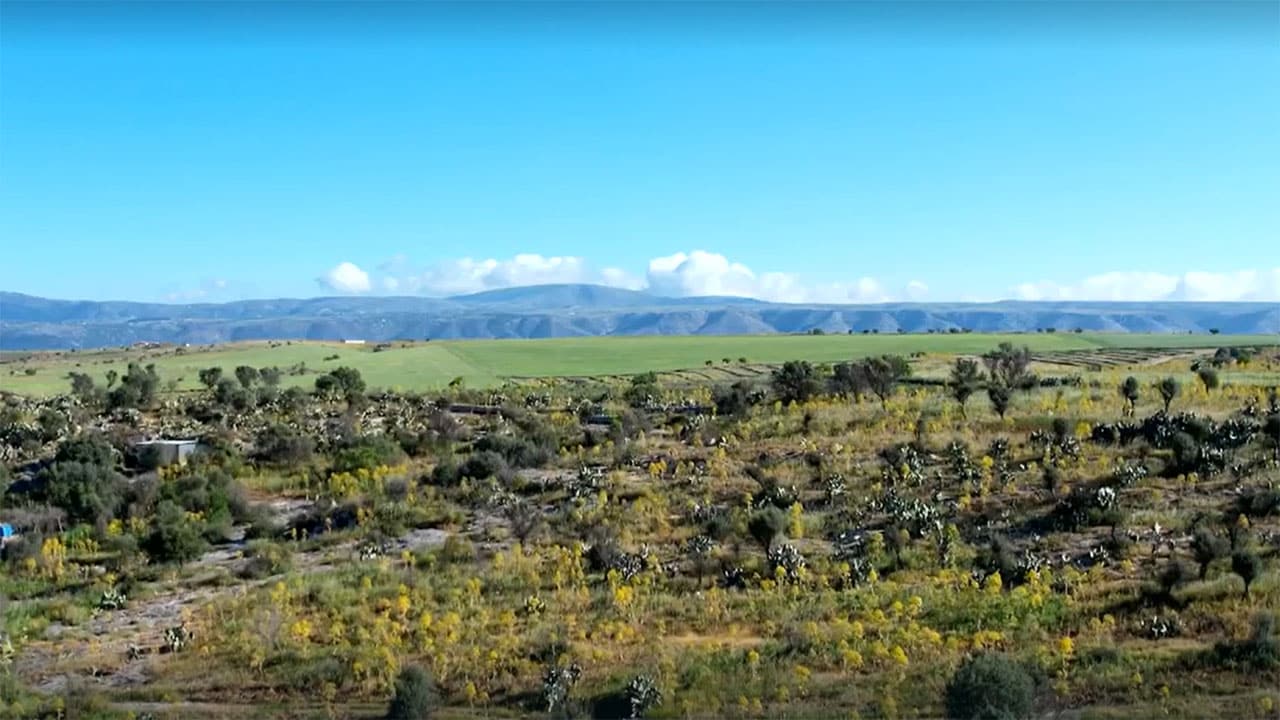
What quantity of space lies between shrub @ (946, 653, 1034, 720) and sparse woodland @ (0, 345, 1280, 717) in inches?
1.6

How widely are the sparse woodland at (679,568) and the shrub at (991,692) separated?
0.04m

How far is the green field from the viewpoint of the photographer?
7888 centimetres

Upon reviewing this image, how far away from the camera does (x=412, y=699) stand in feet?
45.6

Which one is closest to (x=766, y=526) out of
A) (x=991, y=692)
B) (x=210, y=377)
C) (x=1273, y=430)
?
(x=991, y=692)

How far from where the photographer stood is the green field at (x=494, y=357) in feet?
259

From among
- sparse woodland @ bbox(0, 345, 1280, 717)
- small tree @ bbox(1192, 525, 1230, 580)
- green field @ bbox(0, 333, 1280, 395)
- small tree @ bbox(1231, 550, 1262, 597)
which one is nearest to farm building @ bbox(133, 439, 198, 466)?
sparse woodland @ bbox(0, 345, 1280, 717)

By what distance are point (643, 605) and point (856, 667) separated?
499 cm

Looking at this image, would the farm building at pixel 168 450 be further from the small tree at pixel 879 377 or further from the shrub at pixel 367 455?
the small tree at pixel 879 377

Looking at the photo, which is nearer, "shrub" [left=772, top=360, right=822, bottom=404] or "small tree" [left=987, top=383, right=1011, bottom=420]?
"small tree" [left=987, top=383, right=1011, bottom=420]

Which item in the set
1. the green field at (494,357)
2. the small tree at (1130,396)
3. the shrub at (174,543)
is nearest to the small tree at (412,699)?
the shrub at (174,543)

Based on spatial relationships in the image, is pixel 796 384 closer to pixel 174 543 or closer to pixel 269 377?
pixel 174 543

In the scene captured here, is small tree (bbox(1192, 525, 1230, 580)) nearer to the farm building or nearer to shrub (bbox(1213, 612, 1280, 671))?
shrub (bbox(1213, 612, 1280, 671))

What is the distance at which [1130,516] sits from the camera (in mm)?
22141

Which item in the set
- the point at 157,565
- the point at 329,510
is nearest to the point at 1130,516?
the point at 329,510
